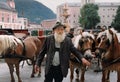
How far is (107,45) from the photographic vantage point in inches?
307

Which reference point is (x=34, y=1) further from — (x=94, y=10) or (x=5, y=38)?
(x=5, y=38)

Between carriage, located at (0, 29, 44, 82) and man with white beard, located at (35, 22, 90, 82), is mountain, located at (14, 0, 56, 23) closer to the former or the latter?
carriage, located at (0, 29, 44, 82)

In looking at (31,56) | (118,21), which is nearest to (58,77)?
(31,56)

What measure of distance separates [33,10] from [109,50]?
17986 centimetres

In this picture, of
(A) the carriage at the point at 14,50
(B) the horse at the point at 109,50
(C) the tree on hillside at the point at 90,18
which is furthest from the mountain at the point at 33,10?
(B) the horse at the point at 109,50

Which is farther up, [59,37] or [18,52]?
[59,37]

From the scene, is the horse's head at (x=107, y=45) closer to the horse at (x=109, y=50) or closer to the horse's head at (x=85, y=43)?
the horse at (x=109, y=50)

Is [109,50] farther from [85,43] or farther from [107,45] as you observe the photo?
[85,43]

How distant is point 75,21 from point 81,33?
4957 inches

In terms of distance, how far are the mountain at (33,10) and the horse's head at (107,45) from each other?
166 meters

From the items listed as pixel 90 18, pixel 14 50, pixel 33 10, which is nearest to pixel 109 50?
pixel 14 50

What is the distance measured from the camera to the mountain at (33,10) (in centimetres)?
17702

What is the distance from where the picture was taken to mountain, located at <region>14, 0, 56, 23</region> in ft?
581

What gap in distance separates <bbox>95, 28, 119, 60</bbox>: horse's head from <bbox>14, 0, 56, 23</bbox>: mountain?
544 feet
